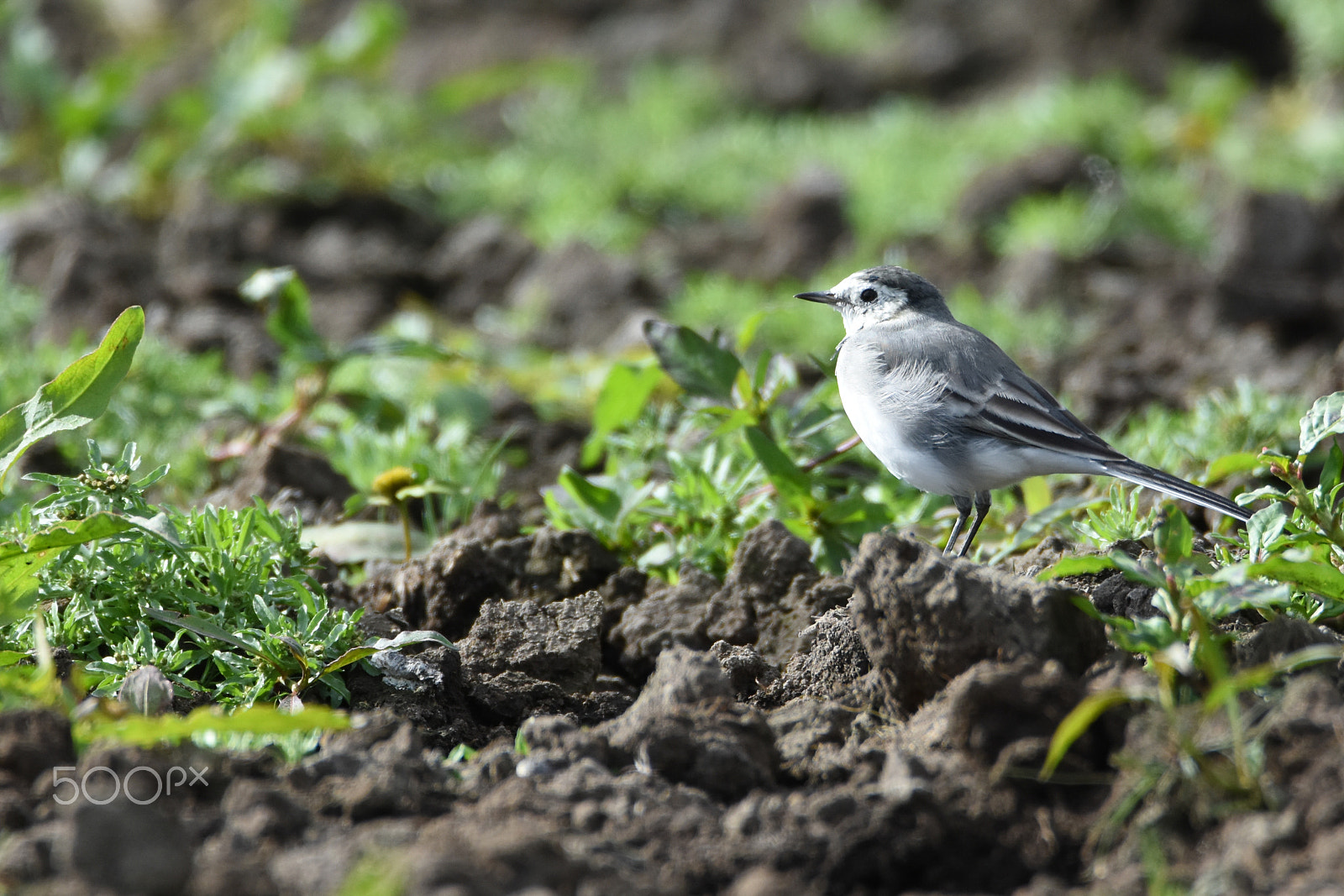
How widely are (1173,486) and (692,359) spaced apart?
61.2 inches

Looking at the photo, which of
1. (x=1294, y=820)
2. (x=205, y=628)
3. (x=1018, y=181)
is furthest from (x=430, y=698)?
(x=1018, y=181)

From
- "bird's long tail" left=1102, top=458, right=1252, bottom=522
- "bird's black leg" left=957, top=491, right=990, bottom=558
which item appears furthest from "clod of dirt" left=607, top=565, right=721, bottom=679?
"bird's long tail" left=1102, top=458, right=1252, bottom=522

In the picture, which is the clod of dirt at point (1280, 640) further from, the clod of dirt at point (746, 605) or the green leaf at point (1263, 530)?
the clod of dirt at point (746, 605)

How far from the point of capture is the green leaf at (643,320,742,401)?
4.08 m

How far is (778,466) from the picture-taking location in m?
3.74

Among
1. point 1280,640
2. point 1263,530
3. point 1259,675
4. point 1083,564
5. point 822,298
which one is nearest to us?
point 1259,675

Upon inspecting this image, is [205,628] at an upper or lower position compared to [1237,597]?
lower

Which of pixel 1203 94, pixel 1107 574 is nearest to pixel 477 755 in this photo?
pixel 1107 574

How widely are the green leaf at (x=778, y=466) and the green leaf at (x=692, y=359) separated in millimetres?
352

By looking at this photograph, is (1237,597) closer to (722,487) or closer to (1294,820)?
(1294,820)

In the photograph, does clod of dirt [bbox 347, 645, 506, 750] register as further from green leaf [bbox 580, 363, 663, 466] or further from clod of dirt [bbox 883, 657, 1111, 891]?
green leaf [bbox 580, 363, 663, 466]

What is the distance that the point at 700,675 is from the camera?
2682 millimetres

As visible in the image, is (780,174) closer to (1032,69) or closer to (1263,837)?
(1032,69)

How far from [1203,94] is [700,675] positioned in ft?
30.5
